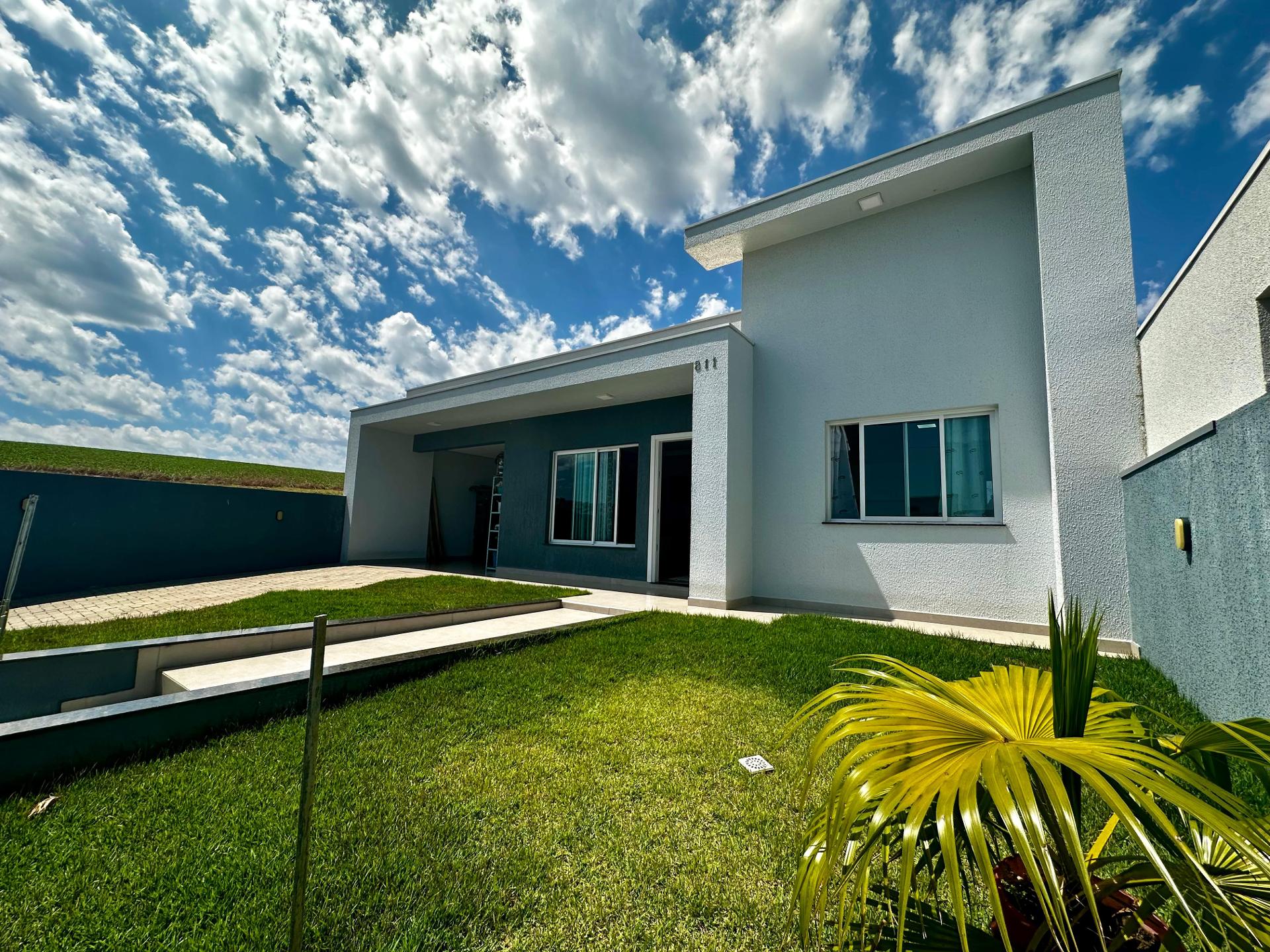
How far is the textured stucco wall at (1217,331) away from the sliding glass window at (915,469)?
162cm

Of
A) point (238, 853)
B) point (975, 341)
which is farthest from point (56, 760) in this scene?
point (975, 341)

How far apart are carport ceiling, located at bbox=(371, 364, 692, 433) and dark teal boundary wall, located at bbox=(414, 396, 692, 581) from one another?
0.69 ft

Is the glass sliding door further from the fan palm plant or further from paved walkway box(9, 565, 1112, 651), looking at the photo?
the fan palm plant

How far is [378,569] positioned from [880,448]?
9.77 metres

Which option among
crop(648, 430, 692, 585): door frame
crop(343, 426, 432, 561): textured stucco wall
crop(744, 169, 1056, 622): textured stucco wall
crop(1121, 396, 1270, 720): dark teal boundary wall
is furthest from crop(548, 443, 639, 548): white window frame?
crop(1121, 396, 1270, 720): dark teal boundary wall

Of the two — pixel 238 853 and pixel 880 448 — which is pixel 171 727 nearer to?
pixel 238 853

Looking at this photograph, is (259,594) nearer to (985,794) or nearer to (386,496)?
(386,496)

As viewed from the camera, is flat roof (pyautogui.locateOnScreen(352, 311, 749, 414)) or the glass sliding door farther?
the glass sliding door

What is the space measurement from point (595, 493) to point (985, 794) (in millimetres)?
8958

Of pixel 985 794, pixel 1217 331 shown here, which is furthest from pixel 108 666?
pixel 1217 331

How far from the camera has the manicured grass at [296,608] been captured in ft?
15.5

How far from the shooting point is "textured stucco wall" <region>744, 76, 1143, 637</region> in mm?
5062

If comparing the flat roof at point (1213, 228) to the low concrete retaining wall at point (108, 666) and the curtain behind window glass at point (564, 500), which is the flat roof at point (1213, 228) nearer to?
the low concrete retaining wall at point (108, 666)

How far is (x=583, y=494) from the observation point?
391 inches
